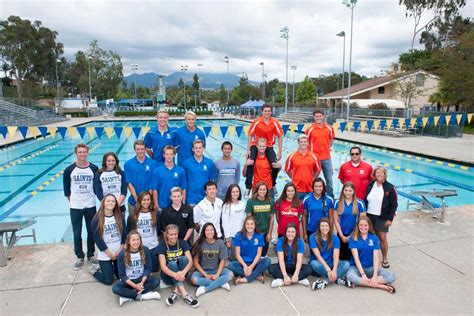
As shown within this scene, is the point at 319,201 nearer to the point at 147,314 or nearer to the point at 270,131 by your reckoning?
the point at 270,131

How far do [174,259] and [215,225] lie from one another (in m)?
0.65

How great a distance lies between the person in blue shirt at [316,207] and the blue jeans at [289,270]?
1.85 ft

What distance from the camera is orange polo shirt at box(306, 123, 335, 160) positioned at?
529cm

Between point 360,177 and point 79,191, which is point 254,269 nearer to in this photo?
point 360,177

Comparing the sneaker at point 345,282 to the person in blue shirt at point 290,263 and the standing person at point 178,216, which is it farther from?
the standing person at point 178,216

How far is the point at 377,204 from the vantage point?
408 cm

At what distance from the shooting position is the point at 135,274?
11.2 feet

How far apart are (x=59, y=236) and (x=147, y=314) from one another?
4.23 metres

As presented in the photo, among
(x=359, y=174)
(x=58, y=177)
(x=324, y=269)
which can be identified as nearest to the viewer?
(x=324, y=269)

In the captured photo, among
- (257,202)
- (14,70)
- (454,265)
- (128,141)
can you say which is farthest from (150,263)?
(14,70)

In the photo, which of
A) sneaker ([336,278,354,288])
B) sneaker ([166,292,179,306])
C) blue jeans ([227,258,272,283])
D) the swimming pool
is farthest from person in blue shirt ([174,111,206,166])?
sneaker ([336,278,354,288])

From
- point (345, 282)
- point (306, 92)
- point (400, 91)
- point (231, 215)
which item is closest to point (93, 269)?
point (231, 215)

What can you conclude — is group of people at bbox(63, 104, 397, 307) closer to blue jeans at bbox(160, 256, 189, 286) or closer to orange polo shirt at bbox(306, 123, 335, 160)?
blue jeans at bbox(160, 256, 189, 286)

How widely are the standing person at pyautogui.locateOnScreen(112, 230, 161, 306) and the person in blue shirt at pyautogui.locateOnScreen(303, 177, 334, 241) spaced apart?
192 cm
